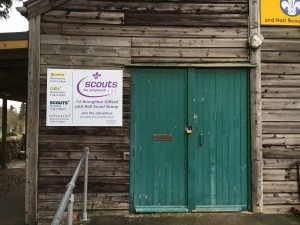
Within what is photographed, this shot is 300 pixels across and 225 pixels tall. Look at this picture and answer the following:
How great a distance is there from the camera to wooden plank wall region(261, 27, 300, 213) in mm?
4855

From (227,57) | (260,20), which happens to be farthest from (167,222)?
(260,20)

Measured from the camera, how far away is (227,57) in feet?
16.1

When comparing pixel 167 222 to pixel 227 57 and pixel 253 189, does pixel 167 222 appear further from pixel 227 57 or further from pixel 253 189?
pixel 227 57

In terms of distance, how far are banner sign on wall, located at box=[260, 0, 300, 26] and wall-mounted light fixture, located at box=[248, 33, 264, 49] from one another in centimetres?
30

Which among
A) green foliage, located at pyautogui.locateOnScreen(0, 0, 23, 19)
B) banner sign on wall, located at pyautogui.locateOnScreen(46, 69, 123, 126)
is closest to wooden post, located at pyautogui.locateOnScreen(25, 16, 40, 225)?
banner sign on wall, located at pyautogui.locateOnScreen(46, 69, 123, 126)

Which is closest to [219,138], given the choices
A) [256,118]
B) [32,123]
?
[256,118]

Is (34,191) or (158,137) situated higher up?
(158,137)

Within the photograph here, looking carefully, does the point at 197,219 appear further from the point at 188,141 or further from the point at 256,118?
the point at 256,118

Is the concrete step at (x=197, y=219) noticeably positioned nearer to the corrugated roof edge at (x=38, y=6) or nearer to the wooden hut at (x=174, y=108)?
the wooden hut at (x=174, y=108)

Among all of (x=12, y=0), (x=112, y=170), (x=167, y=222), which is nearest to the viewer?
(x=167, y=222)

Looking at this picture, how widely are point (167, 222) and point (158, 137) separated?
4.14 feet

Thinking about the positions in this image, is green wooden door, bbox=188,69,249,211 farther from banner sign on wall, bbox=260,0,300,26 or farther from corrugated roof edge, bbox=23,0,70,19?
corrugated roof edge, bbox=23,0,70,19

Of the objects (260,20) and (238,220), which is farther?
(260,20)

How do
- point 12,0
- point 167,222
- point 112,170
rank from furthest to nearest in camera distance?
1. point 12,0
2. point 112,170
3. point 167,222
